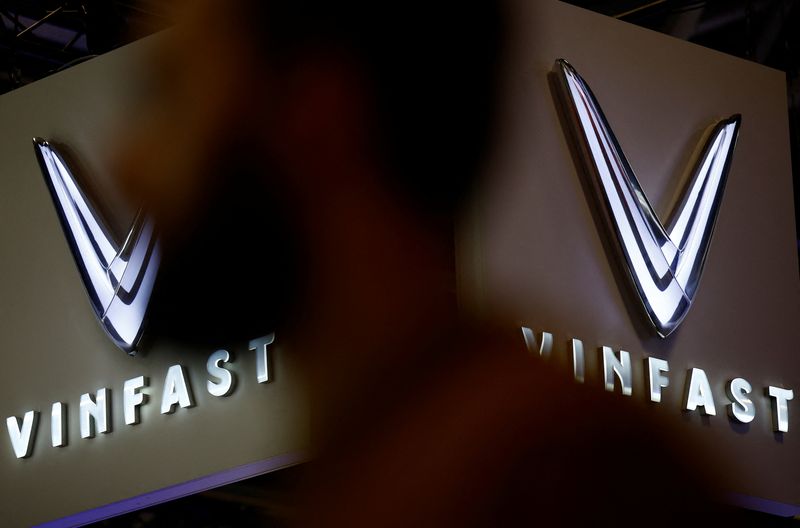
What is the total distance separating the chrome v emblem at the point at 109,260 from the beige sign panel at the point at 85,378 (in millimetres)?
126

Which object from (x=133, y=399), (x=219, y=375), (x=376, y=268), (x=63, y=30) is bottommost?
(x=133, y=399)

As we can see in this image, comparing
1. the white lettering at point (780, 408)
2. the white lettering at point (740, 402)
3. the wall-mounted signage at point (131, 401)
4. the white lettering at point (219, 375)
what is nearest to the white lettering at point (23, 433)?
the wall-mounted signage at point (131, 401)

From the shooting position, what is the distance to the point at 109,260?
5.30 meters

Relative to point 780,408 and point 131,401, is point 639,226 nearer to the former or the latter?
point 780,408

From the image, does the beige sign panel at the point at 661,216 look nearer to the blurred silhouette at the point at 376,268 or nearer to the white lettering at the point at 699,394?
the white lettering at the point at 699,394

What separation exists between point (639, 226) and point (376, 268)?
1.16m

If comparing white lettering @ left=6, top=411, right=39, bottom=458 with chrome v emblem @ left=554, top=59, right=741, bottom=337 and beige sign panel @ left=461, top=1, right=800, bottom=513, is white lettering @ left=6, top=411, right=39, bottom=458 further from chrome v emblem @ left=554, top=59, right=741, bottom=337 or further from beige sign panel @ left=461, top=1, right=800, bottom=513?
chrome v emblem @ left=554, top=59, right=741, bottom=337

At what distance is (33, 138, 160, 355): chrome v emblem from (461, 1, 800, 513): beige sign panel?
4.88 feet

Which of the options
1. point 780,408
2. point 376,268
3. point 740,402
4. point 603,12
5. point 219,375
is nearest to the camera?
point 376,268

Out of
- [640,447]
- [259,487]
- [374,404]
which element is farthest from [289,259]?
[259,487]

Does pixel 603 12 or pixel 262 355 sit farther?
pixel 603 12

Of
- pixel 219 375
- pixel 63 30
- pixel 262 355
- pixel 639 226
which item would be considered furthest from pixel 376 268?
pixel 63 30

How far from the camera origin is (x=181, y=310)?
5.06 metres

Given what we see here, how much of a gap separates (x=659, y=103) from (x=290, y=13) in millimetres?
1753
